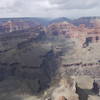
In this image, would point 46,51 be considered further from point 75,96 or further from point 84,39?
point 75,96

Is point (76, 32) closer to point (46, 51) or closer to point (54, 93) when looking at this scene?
point (46, 51)

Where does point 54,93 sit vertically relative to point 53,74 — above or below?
above

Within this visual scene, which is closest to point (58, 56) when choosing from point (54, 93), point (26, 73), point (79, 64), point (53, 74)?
point (79, 64)

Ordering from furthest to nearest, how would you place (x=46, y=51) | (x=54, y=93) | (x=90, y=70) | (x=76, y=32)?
(x=76, y=32) → (x=46, y=51) → (x=90, y=70) → (x=54, y=93)

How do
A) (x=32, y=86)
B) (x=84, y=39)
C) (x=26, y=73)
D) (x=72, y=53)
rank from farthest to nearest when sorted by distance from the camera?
(x=84, y=39)
(x=72, y=53)
(x=26, y=73)
(x=32, y=86)

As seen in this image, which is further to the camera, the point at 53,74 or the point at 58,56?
the point at 58,56

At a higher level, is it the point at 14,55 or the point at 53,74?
the point at 14,55

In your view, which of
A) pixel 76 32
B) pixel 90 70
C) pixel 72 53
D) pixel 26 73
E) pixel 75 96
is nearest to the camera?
pixel 75 96

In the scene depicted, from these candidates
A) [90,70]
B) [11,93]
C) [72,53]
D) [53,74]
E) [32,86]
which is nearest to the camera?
[11,93]

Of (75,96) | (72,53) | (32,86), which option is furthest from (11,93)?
(72,53)
